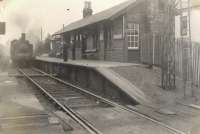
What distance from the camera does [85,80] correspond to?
1664 centimetres

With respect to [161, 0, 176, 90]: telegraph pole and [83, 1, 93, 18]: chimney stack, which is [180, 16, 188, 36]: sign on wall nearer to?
[161, 0, 176, 90]: telegraph pole

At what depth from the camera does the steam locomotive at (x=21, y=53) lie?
32562 millimetres

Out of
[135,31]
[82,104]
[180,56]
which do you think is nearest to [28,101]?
[82,104]

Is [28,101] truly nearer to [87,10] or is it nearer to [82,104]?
[82,104]

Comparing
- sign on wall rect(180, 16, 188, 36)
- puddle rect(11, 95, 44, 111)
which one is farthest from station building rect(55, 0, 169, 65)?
puddle rect(11, 95, 44, 111)

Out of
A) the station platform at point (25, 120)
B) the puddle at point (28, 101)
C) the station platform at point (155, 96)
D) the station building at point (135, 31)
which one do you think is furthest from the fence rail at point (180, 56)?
the station platform at point (25, 120)

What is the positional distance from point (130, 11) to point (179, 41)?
5.49 m

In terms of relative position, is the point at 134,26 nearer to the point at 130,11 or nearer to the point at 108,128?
the point at 130,11

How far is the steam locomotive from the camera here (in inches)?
1282

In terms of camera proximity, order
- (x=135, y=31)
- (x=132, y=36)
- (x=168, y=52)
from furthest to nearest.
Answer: (x=135, y=31) → (x=132, y=36) → (x=168, y=52)

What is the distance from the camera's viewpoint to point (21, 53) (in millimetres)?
32531

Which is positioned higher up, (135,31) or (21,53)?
(135,31)

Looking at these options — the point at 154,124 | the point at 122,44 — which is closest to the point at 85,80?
the point at 122,44

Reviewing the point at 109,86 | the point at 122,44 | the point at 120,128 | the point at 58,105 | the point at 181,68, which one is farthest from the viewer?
the point at 122,44
